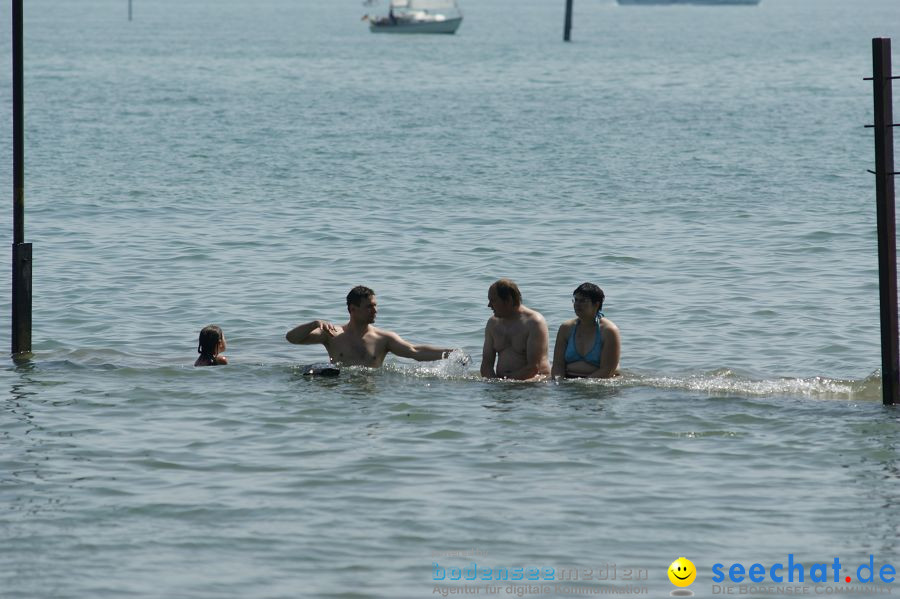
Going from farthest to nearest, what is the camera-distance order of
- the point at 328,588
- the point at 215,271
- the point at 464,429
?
1. the point at 215,271
2. the point at 464,429
3. the point at 328,588

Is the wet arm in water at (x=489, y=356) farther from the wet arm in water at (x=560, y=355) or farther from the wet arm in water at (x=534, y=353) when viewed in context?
the wet arm in water at (x=560, y=355)

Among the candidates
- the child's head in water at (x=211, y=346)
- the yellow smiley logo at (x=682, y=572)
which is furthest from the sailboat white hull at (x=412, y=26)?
the yellow smiley logo at (x=682, y=572)

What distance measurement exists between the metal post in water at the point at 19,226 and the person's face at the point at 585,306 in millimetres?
5742

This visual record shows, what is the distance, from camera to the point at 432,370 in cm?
1438

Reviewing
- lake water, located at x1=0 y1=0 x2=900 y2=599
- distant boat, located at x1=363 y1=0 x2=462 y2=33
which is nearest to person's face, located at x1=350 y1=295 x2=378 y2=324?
lake water, located at x1=0 y1=0 x2=900 y2=599

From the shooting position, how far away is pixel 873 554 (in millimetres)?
9273

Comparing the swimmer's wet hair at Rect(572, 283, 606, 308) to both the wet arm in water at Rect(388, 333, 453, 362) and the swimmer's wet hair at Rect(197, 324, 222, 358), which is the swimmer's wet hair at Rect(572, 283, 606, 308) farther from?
the swimmer's wet hair at Rect(197, 324, 222, 358)

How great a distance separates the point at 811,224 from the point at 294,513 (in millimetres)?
16665

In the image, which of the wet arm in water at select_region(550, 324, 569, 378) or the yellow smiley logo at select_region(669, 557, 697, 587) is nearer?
the yellow smiley logo at select_region(669, 557, 697, 587)

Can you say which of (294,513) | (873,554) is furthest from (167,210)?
(873,554)

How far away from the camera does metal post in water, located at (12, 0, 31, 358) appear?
14.1 meters

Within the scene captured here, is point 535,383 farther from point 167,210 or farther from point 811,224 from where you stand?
point 167,210

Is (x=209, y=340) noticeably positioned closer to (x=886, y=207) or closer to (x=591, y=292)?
(x=591, y=292)

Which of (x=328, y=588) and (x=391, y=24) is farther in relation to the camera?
(x=391, y=24)
